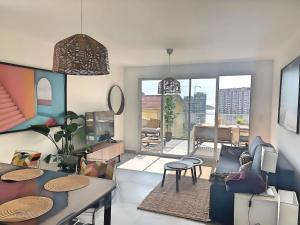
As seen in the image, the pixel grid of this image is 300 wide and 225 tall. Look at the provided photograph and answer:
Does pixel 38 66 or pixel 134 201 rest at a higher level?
pixel 38 66

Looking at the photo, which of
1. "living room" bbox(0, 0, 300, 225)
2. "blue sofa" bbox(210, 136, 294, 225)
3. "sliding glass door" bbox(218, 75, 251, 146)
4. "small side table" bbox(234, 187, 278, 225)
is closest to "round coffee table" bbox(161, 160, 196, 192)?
"living room" bbox(0, 0, 300, 225)

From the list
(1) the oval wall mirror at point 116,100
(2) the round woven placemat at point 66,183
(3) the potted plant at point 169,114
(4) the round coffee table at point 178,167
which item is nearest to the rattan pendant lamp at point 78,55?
(2) the round woven placemat at point 66,183

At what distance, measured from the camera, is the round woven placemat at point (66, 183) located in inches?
68.4

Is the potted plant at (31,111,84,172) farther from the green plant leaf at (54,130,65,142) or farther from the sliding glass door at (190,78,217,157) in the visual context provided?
the sliding glass door at (190,78,217,157)

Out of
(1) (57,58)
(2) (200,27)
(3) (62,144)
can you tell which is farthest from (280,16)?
(3) (62,144)

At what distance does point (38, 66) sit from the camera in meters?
3.69

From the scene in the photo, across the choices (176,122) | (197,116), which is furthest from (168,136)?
(197,116)

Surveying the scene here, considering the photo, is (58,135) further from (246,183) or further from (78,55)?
(246,183)

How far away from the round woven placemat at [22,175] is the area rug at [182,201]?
165cm

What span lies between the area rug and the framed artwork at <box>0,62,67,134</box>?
2116 mm

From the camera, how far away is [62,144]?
4.20 m

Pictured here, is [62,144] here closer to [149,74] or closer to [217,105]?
[149,74]

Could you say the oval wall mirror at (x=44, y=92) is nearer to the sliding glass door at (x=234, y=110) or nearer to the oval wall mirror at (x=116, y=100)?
the oval wall mirror at (x=116, y=100)

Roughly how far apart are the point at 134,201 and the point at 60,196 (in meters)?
2.00
